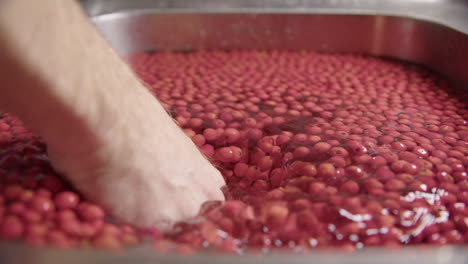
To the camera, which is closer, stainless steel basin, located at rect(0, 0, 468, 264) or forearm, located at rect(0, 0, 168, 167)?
forearm, located at rect(0, 0, 168, 167)

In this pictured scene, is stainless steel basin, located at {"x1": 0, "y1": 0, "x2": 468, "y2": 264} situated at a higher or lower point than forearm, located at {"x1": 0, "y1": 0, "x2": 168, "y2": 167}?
higher

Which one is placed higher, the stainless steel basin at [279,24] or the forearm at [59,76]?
the stainless steel basin at [279,24]

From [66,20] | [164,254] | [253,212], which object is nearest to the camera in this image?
[164,254]

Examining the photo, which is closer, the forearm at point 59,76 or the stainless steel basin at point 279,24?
the forearm at point 59,76

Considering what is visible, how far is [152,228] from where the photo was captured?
58cm

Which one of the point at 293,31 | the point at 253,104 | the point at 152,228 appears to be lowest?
the point at 152,228

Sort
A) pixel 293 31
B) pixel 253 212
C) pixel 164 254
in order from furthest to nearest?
pixel 293 31 < pixel 253 212 < pixel 164 254

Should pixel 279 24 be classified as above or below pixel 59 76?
above

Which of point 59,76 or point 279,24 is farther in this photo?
point 279,24

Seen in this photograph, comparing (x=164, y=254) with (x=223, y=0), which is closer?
(x=164, y=254)

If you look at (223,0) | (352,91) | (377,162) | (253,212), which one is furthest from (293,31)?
(253,212)

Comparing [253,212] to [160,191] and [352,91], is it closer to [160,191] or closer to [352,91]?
[160,191]

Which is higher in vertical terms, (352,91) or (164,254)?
(352,91)

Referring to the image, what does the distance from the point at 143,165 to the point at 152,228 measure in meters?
0.09
